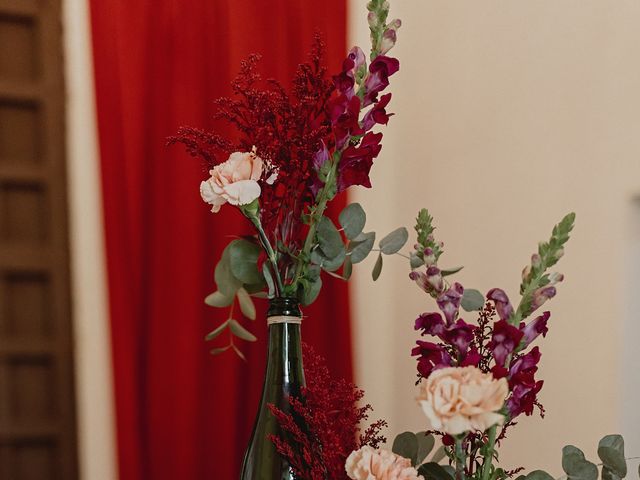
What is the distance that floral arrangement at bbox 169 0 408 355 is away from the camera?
0.99 m

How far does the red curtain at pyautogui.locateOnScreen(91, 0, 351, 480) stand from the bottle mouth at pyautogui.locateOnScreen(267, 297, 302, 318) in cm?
52

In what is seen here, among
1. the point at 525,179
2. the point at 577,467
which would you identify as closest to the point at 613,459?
the point at 577,467

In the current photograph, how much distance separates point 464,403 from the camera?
752mm

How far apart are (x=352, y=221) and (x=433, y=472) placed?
13.4 inches

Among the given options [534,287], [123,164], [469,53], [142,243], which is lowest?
[534,287]

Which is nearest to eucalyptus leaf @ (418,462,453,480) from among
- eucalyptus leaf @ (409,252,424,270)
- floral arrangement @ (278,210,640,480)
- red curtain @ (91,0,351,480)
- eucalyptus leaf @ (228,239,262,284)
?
floral arrangement @ (278,210,640,480)

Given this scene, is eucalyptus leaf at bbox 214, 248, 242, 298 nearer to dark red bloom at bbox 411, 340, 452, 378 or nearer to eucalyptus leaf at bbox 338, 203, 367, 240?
eucalyptus leaf at bbox 338, 203, 367, 240

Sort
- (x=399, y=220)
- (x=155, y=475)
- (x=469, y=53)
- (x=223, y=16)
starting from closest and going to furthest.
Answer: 1. (x=155, y=475)
2. (x=223, y=16)
3. (x=469, y=53)
4. (x=399, y=220)

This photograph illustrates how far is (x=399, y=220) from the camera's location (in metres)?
1.90

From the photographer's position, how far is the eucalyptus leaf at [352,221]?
108 cm

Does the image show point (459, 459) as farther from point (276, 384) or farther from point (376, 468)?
point (276, 384)

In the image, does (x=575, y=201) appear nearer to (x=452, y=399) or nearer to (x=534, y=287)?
(x=534, y=287)

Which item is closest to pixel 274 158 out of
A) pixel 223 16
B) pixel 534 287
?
pixel 534 287

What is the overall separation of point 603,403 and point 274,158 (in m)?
0.74
